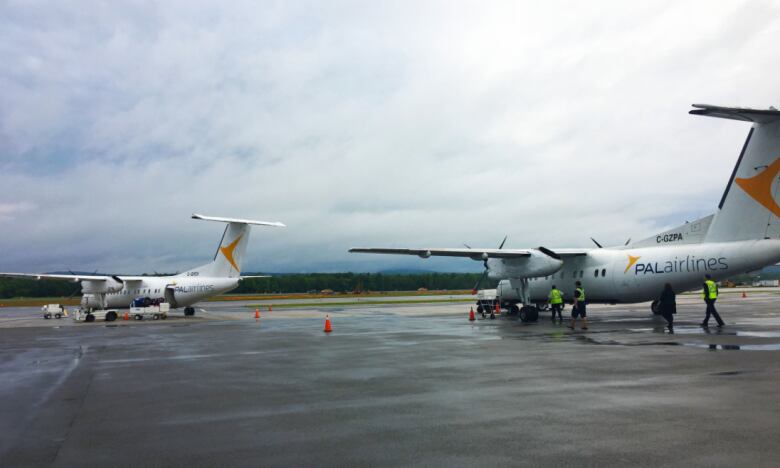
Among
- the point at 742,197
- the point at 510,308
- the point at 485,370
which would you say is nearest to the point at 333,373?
the point at 485,370

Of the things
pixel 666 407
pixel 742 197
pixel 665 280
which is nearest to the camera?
pixel 666 407

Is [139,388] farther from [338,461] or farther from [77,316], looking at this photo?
[77,316]

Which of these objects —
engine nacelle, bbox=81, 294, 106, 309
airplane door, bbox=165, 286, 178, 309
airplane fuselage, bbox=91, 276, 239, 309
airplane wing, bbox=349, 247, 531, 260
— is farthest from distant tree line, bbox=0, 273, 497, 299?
airplane wing, bbox=349, 247, 531, 260

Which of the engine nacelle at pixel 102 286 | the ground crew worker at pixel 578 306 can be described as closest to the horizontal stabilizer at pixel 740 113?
the ground crew worker at pixel 578 306

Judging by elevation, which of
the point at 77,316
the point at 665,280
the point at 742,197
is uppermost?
the point at 742,197

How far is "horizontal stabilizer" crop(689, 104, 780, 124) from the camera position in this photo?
58.3ft

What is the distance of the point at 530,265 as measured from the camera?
2869cm

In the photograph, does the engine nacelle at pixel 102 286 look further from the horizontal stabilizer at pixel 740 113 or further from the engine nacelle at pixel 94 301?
the horizontal stabilizer at pixel 740 113

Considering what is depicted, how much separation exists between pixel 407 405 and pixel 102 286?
3833cm

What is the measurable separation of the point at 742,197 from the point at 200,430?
21041mm

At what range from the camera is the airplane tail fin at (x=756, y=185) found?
65.2 feet

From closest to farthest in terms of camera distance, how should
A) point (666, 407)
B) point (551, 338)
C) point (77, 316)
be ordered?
point (666, 407) → point (551, 338) → point (77, 316)

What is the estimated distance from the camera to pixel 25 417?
869 centimetres

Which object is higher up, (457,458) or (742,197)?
(742,197)
